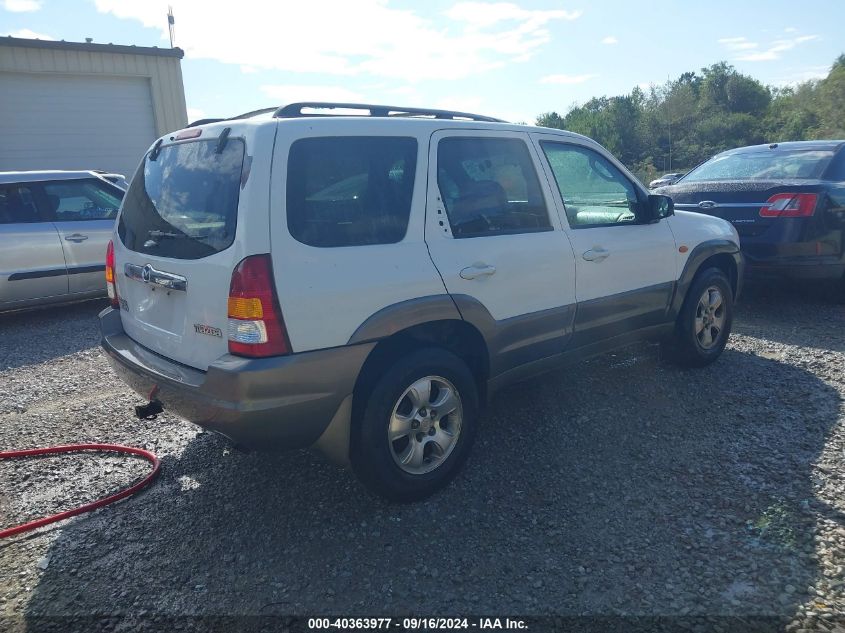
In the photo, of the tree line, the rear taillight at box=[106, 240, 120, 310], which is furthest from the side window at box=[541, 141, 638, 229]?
the tree line

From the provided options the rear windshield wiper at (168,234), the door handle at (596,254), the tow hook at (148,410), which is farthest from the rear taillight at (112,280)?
the door handle at (596,254)

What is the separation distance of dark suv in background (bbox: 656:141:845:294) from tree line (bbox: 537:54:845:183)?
79.3 ft

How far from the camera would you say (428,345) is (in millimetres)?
3180

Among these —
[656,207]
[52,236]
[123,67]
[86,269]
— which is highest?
[123,67]

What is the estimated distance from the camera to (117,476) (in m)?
3.49

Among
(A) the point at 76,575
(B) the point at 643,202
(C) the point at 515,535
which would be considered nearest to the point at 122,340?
(A) the point at 76,575

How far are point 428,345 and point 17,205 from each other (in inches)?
228

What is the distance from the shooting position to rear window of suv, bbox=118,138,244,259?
271 cm

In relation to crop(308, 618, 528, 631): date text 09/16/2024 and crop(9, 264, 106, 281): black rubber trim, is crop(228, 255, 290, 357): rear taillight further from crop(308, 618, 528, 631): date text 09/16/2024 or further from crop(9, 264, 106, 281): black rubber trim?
crop(9, 264, 106, 281): black rubber trim

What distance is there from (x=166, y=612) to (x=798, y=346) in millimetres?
5225

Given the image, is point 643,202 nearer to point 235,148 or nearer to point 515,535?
point 515,535

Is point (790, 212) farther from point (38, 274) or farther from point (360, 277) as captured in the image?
point (38, 274)

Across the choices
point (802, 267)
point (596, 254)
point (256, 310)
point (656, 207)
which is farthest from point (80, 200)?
point (802, 267)

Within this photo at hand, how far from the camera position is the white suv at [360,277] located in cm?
261
